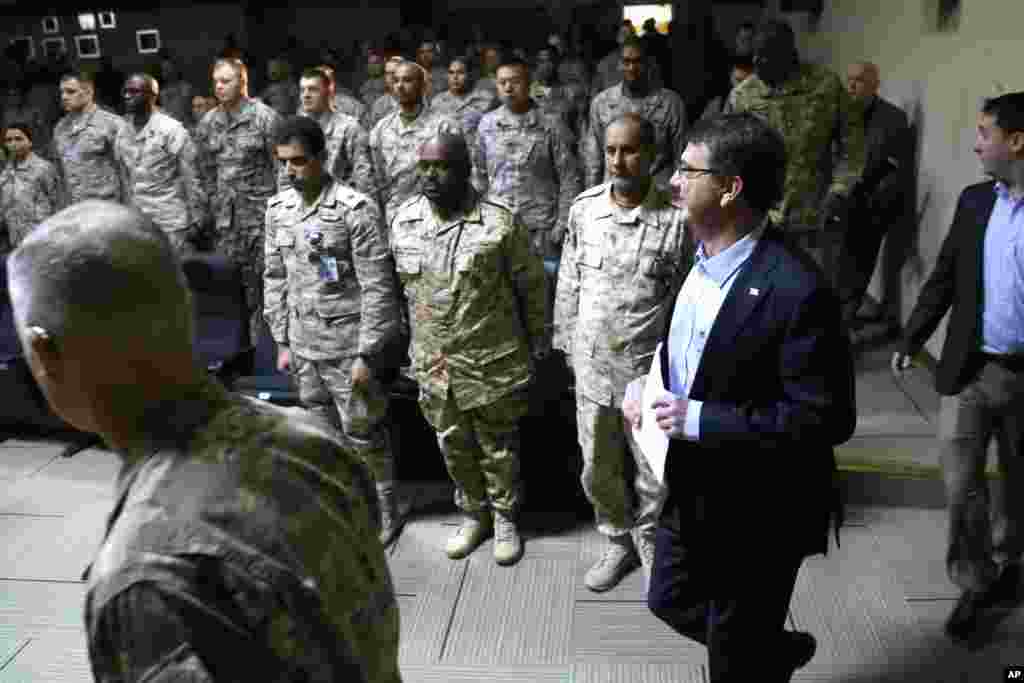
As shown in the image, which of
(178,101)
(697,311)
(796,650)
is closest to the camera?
(697,311)

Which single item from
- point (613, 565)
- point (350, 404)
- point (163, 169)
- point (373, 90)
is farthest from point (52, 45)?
point (613, 565)

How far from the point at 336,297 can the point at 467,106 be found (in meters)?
2.95

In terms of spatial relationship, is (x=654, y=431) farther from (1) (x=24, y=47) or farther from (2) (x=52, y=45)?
(2) (x=52, y=45)

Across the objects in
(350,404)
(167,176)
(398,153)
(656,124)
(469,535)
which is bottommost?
(469,535)

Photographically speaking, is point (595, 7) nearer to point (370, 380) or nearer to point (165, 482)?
point (370, 380)

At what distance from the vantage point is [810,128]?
161 inches

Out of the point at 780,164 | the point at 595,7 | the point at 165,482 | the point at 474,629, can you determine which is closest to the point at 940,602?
the point at 474,629

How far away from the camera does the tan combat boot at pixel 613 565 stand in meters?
2.99

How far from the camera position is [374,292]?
3.10 metres

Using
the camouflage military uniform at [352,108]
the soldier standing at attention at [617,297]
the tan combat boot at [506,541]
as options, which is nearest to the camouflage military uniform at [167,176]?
the camouflage military uniform at [352,108]

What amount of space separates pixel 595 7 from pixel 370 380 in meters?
11.2

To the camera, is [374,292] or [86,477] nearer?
[374,292]

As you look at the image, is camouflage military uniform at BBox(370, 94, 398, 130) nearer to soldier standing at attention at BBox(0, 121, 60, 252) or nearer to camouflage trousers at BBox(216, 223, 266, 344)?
camouflage trousers at BBox(216, 223, 266, 344)

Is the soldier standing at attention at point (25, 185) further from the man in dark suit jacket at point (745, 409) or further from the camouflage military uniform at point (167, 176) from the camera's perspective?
the man in dark suit jacket at point (745, 409)
